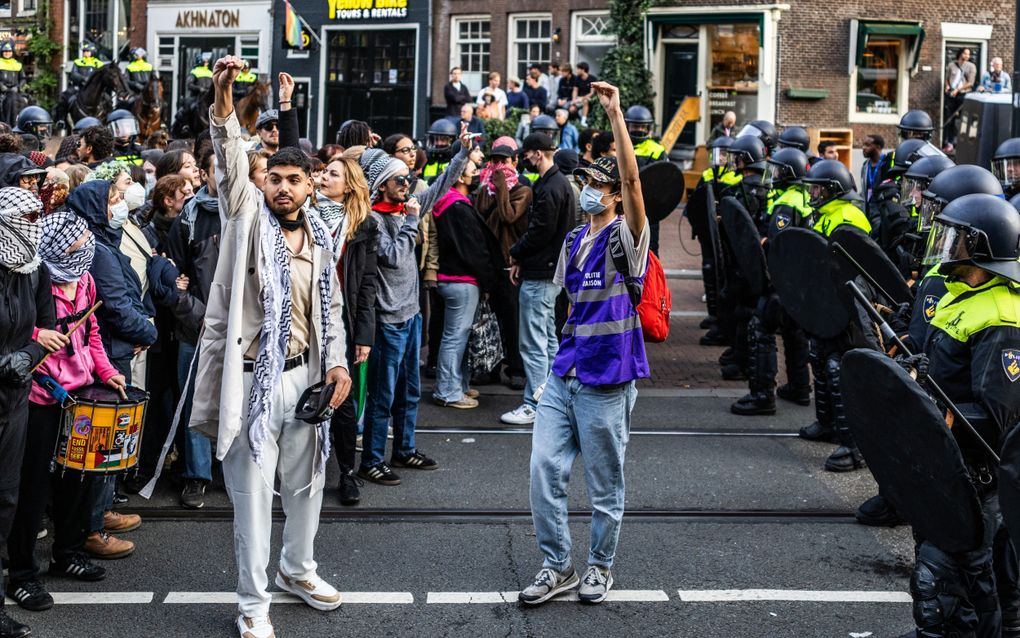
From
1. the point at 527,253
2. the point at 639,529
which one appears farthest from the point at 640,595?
the point at 527,253

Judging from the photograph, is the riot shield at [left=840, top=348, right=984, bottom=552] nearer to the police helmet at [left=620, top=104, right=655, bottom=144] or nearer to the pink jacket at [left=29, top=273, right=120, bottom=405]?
the pink jacket at [left=29, top=273, right=120, bottom=405]

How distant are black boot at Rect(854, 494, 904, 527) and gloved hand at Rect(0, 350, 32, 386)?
453 centimetres

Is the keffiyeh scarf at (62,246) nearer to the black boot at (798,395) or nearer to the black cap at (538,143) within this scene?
the black cap at (538,143)

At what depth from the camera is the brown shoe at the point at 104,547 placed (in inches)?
253

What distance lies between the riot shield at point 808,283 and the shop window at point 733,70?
1771cm

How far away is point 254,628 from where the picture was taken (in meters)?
5.39

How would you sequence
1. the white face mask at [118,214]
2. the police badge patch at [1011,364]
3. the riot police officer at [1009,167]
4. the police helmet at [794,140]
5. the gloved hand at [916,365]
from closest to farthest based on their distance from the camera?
1. the police badge patch at [1011,364]
2. the gloved hand at [916,365]
3. the white face mask at [118,214]
4. the riot police officer at [1009,167]
5. the police helmet at [794,140]

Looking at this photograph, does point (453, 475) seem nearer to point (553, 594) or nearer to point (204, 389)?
point (553, 594)

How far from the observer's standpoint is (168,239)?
741 centimetres

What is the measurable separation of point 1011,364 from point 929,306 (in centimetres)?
84

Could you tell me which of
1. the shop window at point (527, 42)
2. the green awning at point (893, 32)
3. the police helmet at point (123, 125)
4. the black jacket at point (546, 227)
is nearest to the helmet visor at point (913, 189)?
the black jacket at point (546, 227)

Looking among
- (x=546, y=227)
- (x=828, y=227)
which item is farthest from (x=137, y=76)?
(x=828, y=227)

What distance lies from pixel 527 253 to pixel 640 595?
3.87 meters

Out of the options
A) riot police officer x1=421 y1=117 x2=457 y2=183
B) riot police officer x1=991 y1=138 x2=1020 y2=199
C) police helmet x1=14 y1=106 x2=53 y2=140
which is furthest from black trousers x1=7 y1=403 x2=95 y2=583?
police helmet x1=14 y1=106 x2=53 y2=140
